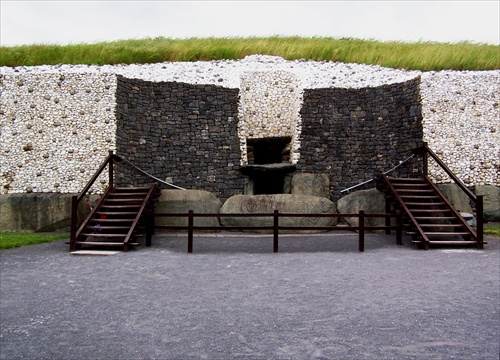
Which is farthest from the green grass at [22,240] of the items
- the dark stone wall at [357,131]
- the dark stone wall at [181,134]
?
the dark stone wall at [357,131]

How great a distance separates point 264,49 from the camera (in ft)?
57.0

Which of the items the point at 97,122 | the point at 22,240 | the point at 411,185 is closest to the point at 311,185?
the point at 411,185

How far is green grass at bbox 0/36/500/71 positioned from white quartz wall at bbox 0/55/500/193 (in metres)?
0.78

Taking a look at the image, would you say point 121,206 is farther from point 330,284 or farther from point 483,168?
point 483,168

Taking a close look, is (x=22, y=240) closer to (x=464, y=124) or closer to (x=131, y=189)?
(x=131, y=189)

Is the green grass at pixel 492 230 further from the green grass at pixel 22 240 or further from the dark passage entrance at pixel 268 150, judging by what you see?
the green grass at pixel 22 240

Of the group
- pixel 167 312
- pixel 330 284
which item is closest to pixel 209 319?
pixel 167 312

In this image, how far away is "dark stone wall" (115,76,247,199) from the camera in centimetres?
1366

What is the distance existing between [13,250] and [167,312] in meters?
6.07

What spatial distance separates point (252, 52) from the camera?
675 inches

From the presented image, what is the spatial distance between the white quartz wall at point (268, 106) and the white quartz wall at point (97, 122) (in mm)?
37

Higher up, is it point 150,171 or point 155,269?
point 150,171

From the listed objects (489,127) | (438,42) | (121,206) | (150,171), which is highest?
(438,42)

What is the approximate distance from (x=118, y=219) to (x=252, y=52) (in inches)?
382
